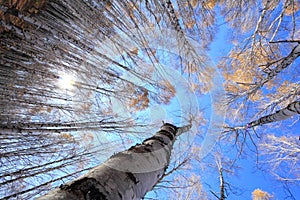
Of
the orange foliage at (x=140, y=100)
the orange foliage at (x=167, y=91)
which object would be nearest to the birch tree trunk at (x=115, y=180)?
the orange foliage at (x=167, y=91)

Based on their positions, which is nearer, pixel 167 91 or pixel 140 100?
pixel 167 91

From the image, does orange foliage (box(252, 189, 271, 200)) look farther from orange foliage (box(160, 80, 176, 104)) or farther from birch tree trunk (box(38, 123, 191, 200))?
birch tree trunk (box(38, 123, 191, 200))

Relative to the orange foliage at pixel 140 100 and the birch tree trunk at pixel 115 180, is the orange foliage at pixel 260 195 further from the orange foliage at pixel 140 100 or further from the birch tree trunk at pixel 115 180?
the birch tree trunk at pixel 115 180

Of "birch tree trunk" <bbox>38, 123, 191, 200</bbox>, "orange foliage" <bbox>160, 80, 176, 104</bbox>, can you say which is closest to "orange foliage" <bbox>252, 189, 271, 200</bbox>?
"orange foliage" <bbox>160, 80, 176, 104</bbox>

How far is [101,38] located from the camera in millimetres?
3373

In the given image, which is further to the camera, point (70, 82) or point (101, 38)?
point (70, 82)

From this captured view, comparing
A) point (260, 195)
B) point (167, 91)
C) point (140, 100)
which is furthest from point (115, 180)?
point (260, 195)

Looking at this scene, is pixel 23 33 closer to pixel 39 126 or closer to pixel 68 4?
pixel 68 4

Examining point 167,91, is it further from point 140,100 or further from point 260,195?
point 260,195

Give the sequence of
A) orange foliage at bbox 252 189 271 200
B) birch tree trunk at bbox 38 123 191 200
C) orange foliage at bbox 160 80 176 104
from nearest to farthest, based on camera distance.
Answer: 1. birch tree trunk at bbox 38 123 191 200
2. orange foliage at bbox 160 80 176 104
3. orange foliage at bbox 252 189 271 200

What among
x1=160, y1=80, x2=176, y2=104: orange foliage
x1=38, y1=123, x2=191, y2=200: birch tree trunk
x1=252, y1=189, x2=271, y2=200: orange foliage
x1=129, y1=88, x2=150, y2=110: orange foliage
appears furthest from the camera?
x1=252, y1=189, x2=271, y2=200: orange foliage

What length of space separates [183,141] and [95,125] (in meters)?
2.79

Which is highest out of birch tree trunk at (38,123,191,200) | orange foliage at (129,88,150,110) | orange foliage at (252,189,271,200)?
orange foliage at (129,88,150,110)

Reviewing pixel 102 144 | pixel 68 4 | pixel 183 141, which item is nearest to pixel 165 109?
pixel 183 141
